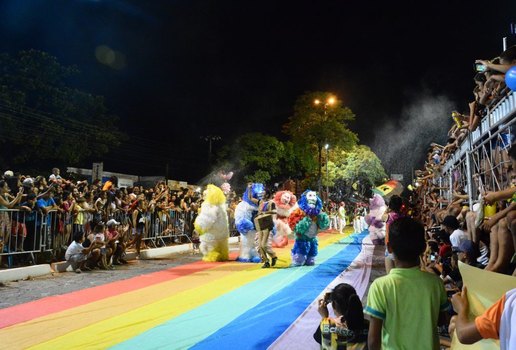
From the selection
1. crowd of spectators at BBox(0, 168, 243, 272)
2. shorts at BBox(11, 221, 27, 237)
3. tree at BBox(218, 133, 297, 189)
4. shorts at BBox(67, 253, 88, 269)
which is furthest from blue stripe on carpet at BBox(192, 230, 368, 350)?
tree at BBox(218, 133, 297, 189)

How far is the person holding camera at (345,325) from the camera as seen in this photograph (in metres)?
2.83

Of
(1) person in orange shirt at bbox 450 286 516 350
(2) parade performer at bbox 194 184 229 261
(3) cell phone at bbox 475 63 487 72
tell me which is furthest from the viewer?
(2) parade performer at bbox 194 184 229 261

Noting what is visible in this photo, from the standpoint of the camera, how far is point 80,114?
22.8 meters

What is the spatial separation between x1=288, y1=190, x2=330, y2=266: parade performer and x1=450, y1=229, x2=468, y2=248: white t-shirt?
472cm

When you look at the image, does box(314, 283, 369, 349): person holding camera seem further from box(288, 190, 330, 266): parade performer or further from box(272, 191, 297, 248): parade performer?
box(272, 191, 297, 248): parade performer

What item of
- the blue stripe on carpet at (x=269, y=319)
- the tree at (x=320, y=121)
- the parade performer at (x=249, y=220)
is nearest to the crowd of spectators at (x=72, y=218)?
the parade performer at (x=249, y=220)

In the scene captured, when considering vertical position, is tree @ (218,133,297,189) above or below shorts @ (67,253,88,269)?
above

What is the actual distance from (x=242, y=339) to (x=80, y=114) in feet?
69.6

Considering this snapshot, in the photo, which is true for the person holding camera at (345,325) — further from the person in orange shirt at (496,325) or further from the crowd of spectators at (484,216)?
the person in orange shirt at (496,325)

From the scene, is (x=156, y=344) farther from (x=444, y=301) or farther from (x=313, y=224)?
(x=313, y=224)

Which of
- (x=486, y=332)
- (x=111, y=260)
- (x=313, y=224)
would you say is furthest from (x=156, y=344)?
(x=111, y=260)

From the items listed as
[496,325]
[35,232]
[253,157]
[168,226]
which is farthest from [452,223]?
[253,157]

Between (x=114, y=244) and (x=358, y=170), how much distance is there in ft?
84.8

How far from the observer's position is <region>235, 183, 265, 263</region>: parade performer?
10.9 m
